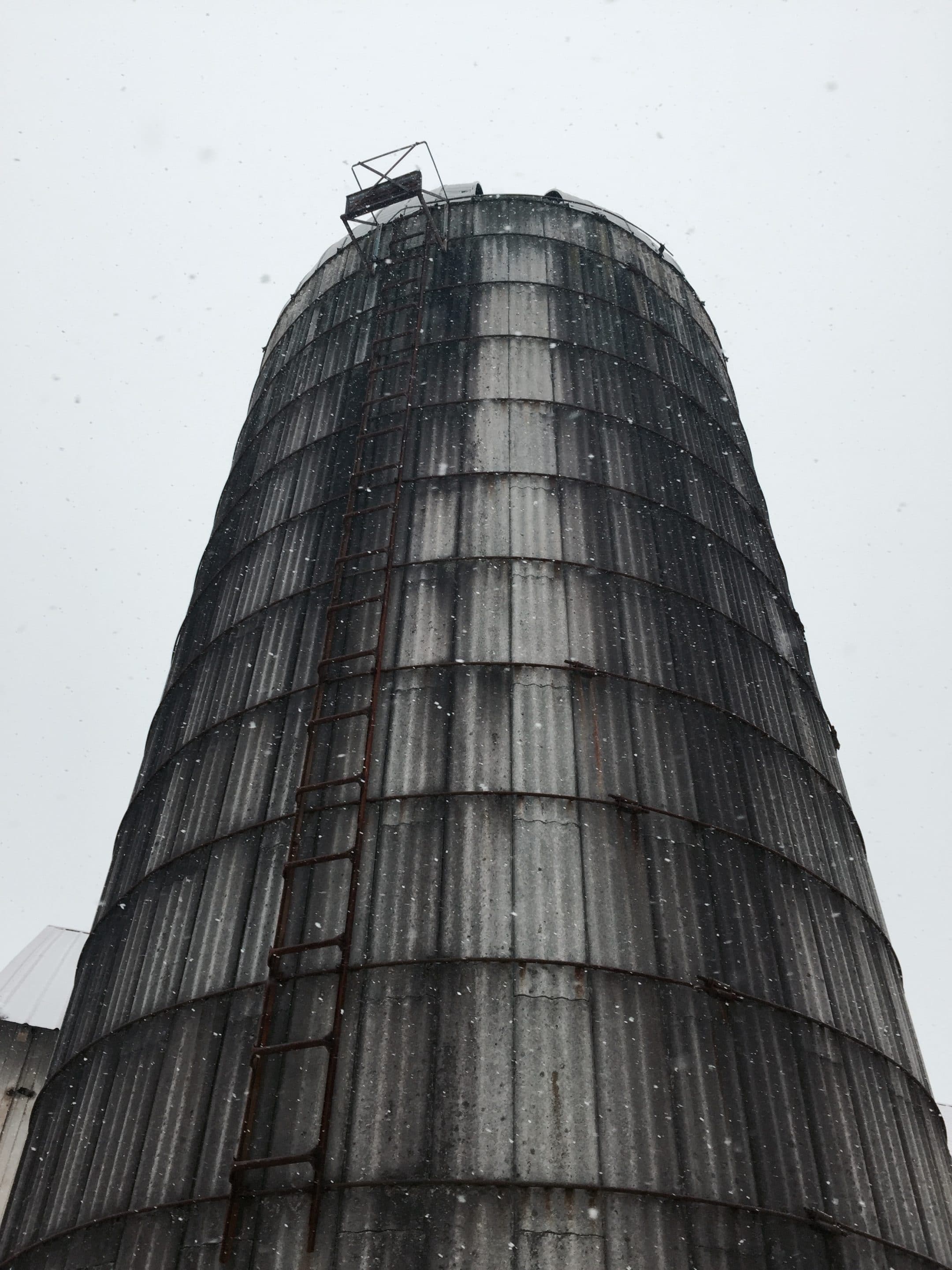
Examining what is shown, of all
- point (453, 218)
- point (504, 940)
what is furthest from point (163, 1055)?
point (453, 218)

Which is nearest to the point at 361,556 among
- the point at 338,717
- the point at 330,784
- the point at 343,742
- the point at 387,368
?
the point at 338,717

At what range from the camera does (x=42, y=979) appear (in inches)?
971

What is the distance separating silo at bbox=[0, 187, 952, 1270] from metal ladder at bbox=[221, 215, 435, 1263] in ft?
0.14

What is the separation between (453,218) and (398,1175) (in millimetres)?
14484

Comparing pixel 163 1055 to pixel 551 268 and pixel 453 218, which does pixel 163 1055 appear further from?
pixel 453 218

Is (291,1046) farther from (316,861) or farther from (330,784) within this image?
(330,784)

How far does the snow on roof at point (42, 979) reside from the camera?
22250mm

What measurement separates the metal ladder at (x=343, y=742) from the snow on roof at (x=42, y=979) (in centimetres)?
1260

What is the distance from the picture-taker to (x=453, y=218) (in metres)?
16.9

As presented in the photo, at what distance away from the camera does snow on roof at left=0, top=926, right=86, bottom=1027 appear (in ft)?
73.0

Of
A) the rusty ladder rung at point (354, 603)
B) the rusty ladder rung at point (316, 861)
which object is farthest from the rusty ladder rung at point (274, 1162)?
the rusty ladder rung at point (354, 603)

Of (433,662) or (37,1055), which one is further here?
(37,1055)

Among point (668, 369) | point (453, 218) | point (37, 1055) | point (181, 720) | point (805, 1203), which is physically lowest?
point (805, 1203)

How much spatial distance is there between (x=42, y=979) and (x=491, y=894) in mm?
19934
